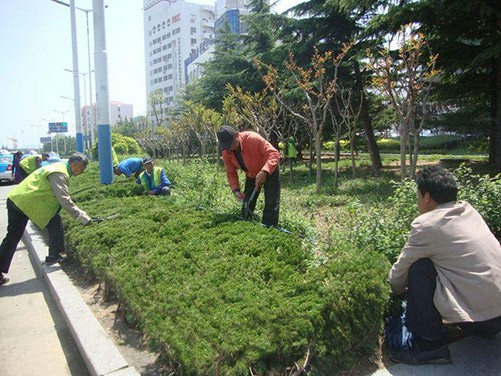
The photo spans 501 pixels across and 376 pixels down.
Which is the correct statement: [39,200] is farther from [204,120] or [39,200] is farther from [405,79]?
[204,120]

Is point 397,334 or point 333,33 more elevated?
point 333,33

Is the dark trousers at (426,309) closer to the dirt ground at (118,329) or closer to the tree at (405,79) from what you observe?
the dirt ground at (118,329)

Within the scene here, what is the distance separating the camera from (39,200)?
5160 millimetres

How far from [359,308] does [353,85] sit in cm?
1284

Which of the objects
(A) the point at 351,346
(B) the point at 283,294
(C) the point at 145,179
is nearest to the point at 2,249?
(C) the point at 145,179

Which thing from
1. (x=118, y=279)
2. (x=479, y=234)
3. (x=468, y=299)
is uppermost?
(x=479, y=234)

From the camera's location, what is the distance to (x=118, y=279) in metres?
3.78

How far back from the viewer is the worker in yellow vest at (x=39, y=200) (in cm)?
507

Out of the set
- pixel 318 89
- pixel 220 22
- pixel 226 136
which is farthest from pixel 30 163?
pixel 220 22

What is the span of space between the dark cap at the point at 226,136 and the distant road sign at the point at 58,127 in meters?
63.5

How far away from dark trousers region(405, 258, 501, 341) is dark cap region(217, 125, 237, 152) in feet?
8.39

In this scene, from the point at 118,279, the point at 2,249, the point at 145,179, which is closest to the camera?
the point at 118,279

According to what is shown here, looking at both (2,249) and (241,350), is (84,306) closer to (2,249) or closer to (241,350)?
(2,249)

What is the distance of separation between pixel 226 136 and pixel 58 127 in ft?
211
